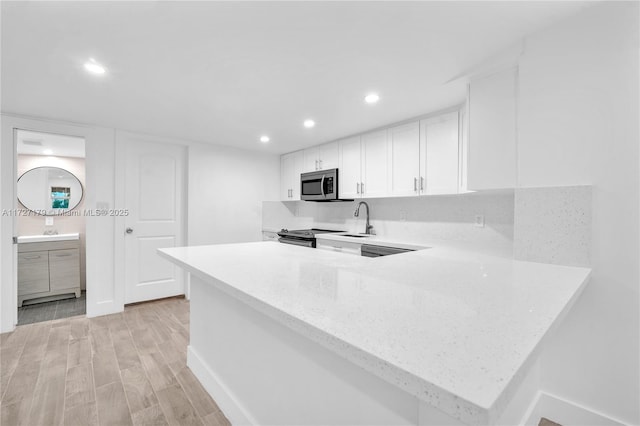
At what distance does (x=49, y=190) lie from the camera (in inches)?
155

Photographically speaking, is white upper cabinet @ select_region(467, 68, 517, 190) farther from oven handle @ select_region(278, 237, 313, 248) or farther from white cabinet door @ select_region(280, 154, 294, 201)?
white cabinet door @ select_region(280, 154, 294, 201)

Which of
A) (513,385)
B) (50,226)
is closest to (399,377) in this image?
(513,385)

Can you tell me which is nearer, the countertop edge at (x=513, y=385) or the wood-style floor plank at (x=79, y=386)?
the countertop edge at (x=513, y=385)

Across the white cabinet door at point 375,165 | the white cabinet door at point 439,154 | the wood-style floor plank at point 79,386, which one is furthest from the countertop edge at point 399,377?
the white cabinet door at point 375,165

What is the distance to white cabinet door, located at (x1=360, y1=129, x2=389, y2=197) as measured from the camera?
3.20m

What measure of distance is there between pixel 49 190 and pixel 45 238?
2.27 feet

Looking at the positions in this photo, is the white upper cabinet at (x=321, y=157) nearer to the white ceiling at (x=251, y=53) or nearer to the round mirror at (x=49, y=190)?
the white ceiling at (x=251, y=53)

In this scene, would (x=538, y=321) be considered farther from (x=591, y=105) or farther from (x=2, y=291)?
(x=2, y=291)

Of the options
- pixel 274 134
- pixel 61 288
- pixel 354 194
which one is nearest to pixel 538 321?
pixel 354 194

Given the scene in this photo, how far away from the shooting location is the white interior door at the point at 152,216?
358cm

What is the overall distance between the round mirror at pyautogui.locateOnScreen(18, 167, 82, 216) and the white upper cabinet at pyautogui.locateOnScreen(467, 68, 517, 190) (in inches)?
193

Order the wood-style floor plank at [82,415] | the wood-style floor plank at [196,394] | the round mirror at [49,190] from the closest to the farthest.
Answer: the wood-style floor plank at [82,415]
the wood-style floor plank at [196,394]
the round mirror at [49,190]

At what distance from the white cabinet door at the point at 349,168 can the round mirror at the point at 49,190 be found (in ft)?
12.0

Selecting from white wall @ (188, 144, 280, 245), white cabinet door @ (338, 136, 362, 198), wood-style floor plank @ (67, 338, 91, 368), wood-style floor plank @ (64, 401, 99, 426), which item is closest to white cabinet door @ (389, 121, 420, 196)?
white cabinet door @ (338, 136, 362, 198)
